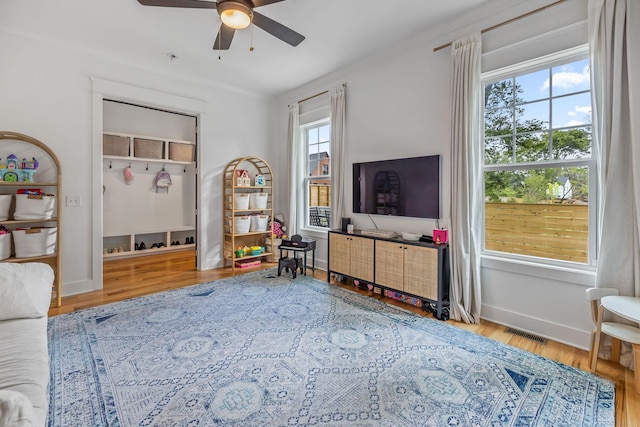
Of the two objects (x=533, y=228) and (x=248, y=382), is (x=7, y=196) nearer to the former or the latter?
(x=248, y=382)

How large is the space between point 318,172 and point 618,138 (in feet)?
11.3

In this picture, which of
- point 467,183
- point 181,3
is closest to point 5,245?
point 181,3

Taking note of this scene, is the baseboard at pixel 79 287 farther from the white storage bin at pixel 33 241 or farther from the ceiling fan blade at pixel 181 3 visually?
the ceiling fan blade at pixel 181 3

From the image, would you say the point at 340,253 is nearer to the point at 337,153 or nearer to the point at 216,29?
the point at 337,153

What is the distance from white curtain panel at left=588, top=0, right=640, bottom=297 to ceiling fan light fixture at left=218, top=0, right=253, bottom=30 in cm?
255

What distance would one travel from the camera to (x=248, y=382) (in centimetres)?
186

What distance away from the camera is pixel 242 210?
4680 millimetres

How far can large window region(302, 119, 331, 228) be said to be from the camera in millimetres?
Answer: 4656

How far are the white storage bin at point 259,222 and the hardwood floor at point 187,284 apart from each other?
2.04 feet

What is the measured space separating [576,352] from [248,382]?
7.97ft

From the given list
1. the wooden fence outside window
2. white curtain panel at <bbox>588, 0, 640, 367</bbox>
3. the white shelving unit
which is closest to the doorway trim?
the white shelving unit

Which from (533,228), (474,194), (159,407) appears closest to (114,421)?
(159,407)

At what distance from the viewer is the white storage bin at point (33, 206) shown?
300cm

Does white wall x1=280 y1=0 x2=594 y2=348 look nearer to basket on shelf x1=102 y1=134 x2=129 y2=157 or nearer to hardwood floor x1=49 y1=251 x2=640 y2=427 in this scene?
hardwood floor x1=49 y1=251 x2=640 y2=427
